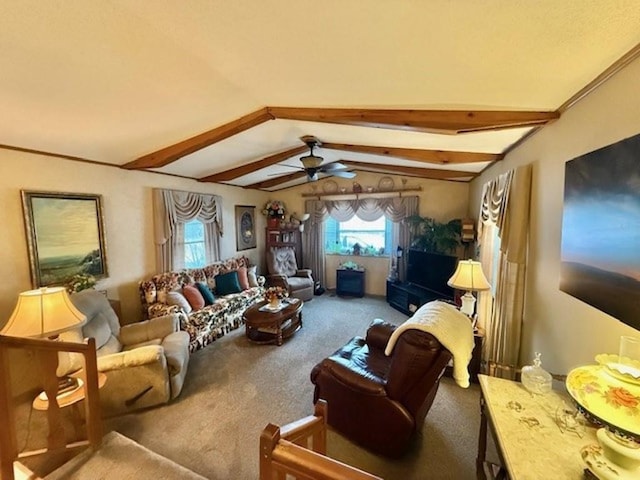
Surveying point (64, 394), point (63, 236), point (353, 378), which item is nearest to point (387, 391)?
point (353, 378)

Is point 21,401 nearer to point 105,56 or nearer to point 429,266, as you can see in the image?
point 105,56

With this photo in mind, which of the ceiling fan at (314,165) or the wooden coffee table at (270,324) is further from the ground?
the ceiling fan at (314,165)

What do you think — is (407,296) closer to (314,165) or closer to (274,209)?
(314,165)

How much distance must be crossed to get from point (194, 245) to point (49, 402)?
132 inches

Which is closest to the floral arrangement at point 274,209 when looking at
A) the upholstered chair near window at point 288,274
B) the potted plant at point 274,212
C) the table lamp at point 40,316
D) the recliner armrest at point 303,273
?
the potted plant at point 274,212

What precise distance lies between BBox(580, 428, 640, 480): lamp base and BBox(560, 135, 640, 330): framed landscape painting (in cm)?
46

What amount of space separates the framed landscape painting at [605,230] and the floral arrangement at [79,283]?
4.32 meters

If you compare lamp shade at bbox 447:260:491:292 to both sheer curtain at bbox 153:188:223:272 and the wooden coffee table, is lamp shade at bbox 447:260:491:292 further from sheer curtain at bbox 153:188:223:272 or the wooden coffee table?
sheer curtain at bbox 153:188:223:272

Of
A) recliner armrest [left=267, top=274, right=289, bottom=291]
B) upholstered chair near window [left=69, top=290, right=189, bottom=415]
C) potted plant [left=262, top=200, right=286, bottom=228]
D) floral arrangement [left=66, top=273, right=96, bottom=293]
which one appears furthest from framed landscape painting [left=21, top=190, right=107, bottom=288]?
potted plant [left=262, top=200, right=286, bottom=228]

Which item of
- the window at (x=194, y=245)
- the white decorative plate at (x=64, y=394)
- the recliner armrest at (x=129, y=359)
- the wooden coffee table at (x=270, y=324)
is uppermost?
the window at (x=194, y=245)

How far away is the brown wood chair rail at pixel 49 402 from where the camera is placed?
57.7 inches

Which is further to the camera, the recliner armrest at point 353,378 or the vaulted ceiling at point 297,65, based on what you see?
the recliner armrest at point 353,378

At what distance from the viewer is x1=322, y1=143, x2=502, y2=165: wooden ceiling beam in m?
3.19

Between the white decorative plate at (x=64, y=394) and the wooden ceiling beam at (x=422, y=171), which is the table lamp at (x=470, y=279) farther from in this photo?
the white decorative plate at (x=64, y=394)
